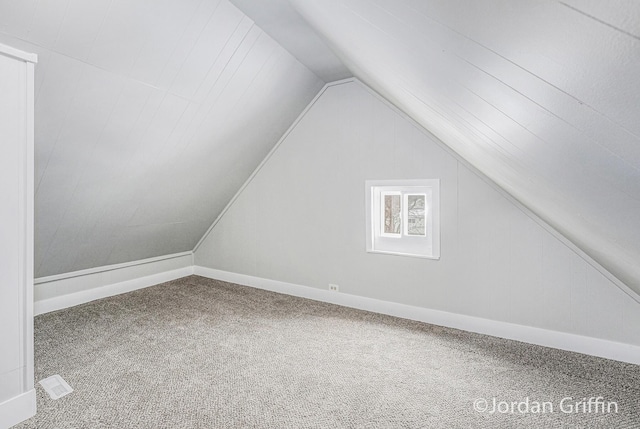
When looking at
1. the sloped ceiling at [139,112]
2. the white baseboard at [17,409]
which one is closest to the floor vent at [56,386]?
the white baseboard at [17,409]

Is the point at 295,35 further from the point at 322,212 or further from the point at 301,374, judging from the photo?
the point at 301,374

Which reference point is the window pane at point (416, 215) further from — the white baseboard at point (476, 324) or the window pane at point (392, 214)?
the white baseboard at point (476, 324)

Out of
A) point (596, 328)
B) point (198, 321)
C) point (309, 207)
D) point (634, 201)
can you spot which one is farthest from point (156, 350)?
point (596, 328)

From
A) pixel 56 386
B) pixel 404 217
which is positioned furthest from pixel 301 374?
pixel 404 217

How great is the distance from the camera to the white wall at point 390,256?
8.18ft

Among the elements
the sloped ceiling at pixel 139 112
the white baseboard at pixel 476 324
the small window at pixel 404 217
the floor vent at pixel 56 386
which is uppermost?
the sloped ceiling at pixel 139 112

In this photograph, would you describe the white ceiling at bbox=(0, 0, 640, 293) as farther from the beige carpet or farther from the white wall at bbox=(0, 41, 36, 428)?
the beige carpet

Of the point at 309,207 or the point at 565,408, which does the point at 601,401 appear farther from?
the point at 309,207

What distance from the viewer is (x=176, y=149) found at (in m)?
2.95

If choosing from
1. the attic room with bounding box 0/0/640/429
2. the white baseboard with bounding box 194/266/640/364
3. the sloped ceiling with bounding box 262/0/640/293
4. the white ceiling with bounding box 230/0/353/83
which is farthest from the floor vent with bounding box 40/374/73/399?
the white ceiling with bounding box 230/0/353/83

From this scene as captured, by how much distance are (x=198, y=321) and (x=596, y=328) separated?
3.12 m

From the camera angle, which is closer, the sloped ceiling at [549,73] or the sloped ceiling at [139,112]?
the sloped ceiling at [549,73]

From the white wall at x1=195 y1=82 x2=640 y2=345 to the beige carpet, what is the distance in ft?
0.99

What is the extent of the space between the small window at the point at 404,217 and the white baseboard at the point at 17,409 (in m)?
2.59
